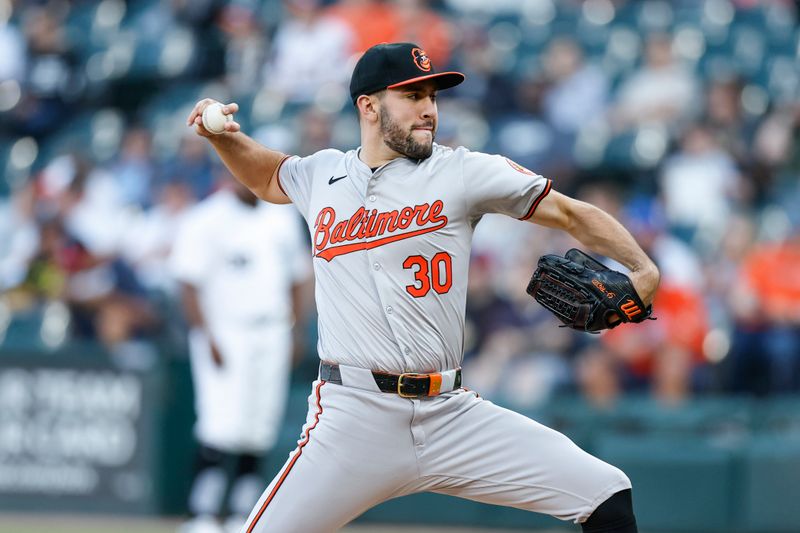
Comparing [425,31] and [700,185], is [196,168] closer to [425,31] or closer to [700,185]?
[425,31]

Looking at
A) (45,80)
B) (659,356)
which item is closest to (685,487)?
(659,356)

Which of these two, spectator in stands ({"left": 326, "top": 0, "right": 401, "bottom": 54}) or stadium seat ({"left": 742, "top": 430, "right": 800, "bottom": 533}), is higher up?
spectator in stands ({"left": 326, "top": 0, "right": 401, "bottom": 54})

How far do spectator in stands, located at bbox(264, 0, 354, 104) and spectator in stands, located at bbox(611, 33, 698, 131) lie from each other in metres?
2.88

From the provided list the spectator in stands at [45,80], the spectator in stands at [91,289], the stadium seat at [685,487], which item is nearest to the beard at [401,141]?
the stadium seat at [685,487]

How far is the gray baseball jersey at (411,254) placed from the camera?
15.2 feet

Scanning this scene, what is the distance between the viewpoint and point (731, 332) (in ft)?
30.5

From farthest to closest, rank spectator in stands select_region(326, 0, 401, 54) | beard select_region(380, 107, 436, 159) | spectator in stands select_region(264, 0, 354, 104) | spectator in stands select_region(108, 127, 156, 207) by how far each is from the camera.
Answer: spectator in stands select_region(264, 0, 354, 104) < spectator in stands select_region(326, 0, 401, 54) < spectator in stands select_region(108, 127, 156, 207) < beard select_region(380, 107, 436, 159)

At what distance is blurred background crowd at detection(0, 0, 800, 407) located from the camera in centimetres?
951

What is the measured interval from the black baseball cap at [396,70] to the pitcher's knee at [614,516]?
1.58 m

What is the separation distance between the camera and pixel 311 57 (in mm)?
13477

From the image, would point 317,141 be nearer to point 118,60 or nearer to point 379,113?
point 118,60

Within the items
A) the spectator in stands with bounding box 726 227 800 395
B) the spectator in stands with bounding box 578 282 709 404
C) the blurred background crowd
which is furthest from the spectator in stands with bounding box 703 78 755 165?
the spectator in stands with bounding box 578 282 709 404

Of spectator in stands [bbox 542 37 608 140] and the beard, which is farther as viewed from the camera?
spectator in stands [bbox 542 37 608 140]

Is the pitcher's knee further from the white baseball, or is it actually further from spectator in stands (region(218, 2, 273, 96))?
spectator in stands (region(218, 2, 273, 96))
